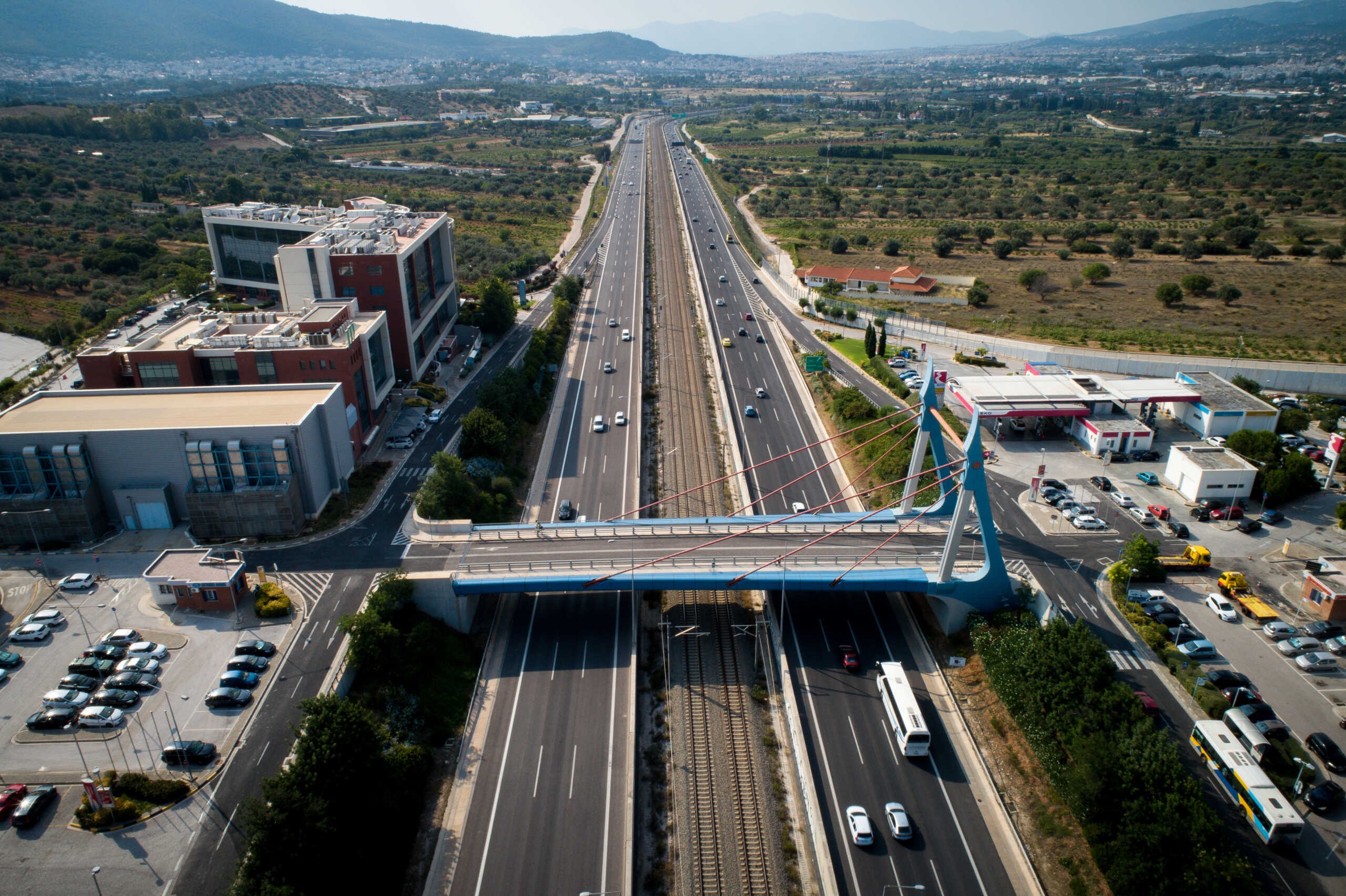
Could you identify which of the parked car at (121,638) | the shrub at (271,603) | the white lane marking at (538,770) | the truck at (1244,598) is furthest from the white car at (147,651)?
the truck at (1244,598)

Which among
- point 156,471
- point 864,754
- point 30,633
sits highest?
point 156,471

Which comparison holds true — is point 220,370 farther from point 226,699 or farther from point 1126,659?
point 1126,659

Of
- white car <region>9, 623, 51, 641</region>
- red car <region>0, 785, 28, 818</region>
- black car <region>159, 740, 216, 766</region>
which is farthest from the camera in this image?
white car <region>9, 623, 51, 641</region>

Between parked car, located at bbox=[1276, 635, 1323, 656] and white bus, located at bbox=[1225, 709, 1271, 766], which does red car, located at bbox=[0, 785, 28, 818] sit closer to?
white bus, located at bbox=[1225, 709, 1271, 766]

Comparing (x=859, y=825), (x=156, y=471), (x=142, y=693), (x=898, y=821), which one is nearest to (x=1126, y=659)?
(x=898, y=821)

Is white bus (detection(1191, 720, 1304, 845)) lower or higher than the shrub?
lower

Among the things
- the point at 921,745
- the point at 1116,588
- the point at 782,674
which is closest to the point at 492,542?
the point at 782,674

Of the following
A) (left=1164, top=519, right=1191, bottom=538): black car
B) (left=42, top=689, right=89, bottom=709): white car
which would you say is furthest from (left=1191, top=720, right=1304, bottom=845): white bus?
(left=42, top=689, right=89, bottom=709): white car
